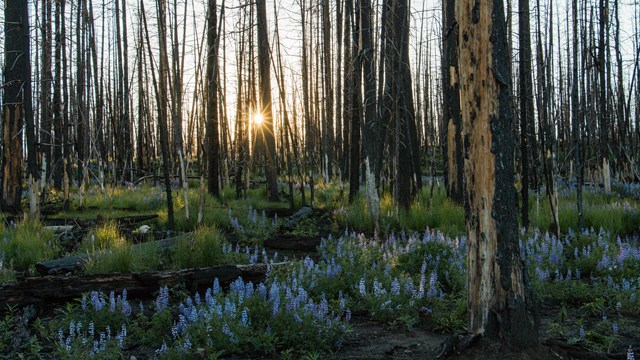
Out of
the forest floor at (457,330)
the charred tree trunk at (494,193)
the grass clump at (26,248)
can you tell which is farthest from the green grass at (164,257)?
the charred tree trunk at (494,193)

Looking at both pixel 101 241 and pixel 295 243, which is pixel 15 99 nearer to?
pixel 101 241

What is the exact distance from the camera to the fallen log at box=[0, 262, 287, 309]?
4.95m

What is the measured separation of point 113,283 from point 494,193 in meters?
3.97

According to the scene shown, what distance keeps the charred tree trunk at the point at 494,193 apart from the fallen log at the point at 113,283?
3062 mm

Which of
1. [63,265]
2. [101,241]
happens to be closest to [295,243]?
[101,241]

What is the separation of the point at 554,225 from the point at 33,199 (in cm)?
915

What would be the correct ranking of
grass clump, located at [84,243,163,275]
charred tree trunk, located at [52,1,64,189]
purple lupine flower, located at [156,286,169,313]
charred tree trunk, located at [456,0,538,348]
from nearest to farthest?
charred tree trunk, located at [456,0,538,348] → purple lupine flower, located at [156,286,169,313] → grass clump, located at [84,243,163,275] → charred tree trunk, located at [52,1,64,189]

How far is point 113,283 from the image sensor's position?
526 centimetres

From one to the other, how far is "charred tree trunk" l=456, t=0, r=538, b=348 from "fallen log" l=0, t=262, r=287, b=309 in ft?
10.0

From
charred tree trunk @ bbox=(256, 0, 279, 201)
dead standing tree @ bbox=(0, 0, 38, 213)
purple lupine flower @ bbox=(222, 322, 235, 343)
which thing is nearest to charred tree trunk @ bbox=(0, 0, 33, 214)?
dead standing tree @ bbox=(0, 0, 38, 213)

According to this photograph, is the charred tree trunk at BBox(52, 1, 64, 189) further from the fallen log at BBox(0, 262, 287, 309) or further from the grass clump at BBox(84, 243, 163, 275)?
the fallen log at BBox(0, 262, 287, 309)

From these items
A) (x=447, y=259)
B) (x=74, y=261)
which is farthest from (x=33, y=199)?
(x=447, y=259)

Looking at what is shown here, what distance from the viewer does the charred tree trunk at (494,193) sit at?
132 inches

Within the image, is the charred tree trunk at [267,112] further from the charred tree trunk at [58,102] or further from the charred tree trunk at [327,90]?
the charred tree trunk at [58,102]
